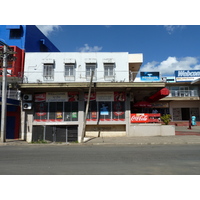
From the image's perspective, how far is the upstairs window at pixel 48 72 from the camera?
17344mm

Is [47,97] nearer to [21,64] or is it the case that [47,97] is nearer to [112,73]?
[21,64]

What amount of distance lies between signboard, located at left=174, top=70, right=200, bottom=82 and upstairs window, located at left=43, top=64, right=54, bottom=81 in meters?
21.2

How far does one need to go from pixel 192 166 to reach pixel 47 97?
14.1 m

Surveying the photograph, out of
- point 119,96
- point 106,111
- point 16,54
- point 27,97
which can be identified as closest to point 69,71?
point 27,97

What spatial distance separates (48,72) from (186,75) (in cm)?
2300

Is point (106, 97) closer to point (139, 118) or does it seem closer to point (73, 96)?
point (73, 96)

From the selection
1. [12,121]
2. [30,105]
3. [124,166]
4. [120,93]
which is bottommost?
[124,166]

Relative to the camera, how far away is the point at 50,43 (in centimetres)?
2652

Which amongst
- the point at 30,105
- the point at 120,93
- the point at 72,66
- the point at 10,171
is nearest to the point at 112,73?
the point at 120,93

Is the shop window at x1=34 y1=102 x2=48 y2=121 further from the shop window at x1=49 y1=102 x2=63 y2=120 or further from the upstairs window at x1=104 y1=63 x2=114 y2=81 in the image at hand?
the upstairs window at x1=104 y1=63 x2=114 y2=81

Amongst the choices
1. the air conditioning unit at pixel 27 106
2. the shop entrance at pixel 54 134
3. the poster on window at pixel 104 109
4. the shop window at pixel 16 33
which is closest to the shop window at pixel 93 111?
the poster on window at pixel 104 109

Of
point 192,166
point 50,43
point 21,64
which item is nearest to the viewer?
point 192,166

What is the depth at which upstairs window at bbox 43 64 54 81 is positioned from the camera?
17344 mm

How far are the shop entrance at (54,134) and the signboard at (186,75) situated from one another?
69.9 feet
